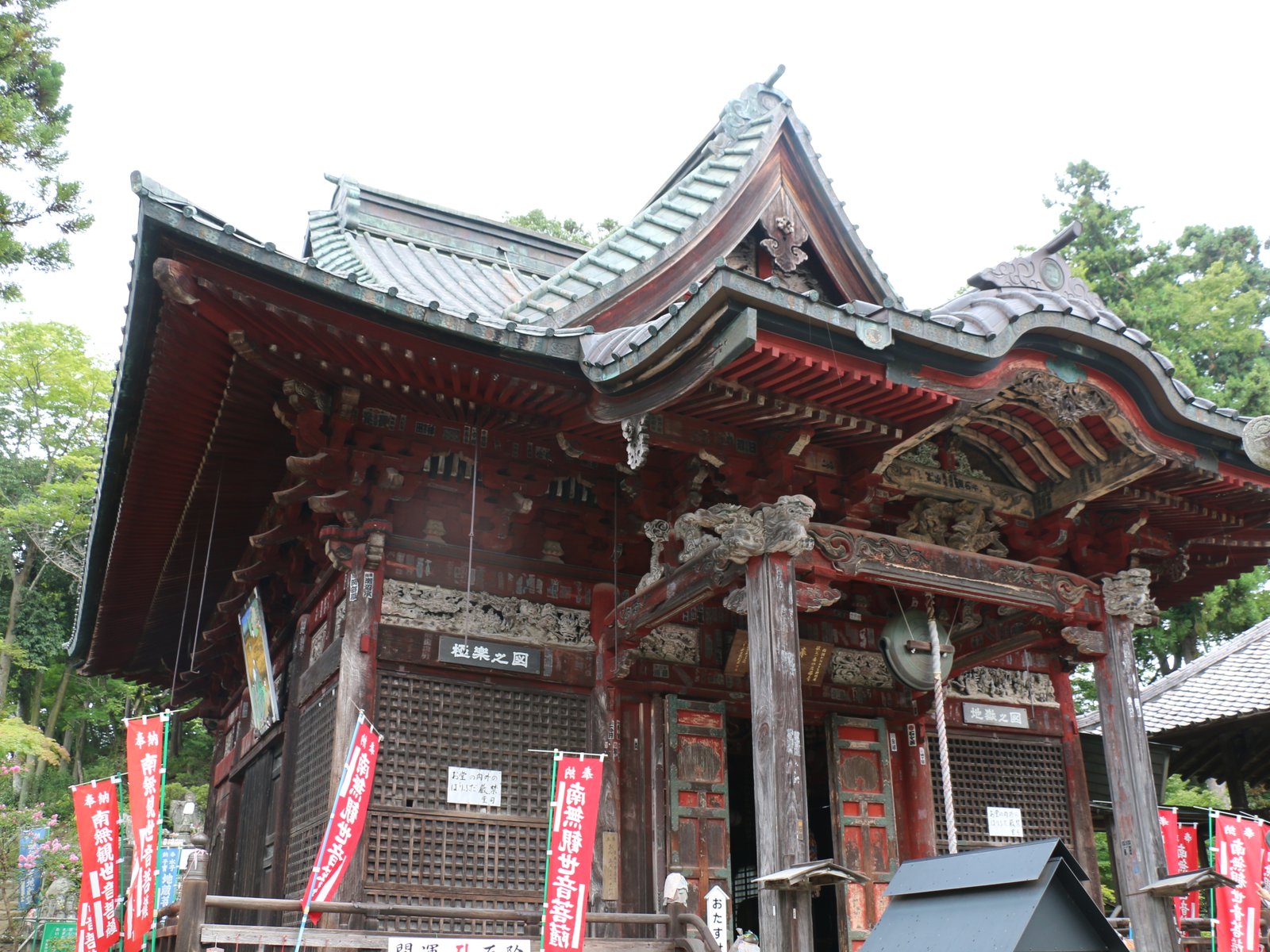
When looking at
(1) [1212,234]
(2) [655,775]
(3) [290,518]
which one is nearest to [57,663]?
(3) [290,518]

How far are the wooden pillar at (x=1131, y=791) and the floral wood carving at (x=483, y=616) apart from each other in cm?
424

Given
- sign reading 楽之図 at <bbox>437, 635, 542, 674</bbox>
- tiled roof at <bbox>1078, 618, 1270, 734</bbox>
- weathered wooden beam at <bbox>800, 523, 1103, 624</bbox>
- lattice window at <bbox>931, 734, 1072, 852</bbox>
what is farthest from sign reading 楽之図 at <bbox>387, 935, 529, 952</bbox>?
tiled roof at <bbox>1078, 618, 1270, 734</bbox>

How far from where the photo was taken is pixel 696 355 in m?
6.80

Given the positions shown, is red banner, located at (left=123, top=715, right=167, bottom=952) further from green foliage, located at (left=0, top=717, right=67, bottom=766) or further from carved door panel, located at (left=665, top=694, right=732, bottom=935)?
green foliage, located at (left=0, top=717, right=67, bottom=766)

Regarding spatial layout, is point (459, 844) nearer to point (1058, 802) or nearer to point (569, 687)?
point (569, 687)

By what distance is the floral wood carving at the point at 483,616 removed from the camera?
834cm

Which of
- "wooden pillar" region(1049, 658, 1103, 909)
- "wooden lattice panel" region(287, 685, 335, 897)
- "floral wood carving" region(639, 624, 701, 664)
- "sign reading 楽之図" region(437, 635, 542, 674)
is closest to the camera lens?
"wooden lattice panel" region(287, 685, 335, 897)

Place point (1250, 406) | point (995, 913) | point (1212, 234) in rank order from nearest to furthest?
point (995, 913)
point (1250, 406)
point (1212, 234)

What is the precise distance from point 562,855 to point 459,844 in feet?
4.78

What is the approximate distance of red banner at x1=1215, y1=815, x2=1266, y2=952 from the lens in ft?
31.1

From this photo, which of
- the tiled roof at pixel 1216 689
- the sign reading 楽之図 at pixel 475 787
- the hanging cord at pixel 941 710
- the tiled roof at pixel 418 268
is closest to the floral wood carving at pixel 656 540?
the sign reading 楽之図 at pixel 475 787

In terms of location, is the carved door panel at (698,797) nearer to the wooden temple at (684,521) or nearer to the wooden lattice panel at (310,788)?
the wooden temple at (684,521)

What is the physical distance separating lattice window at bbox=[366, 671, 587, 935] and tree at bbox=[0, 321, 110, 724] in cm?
2200

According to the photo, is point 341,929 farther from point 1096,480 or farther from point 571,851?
point 1096,480
